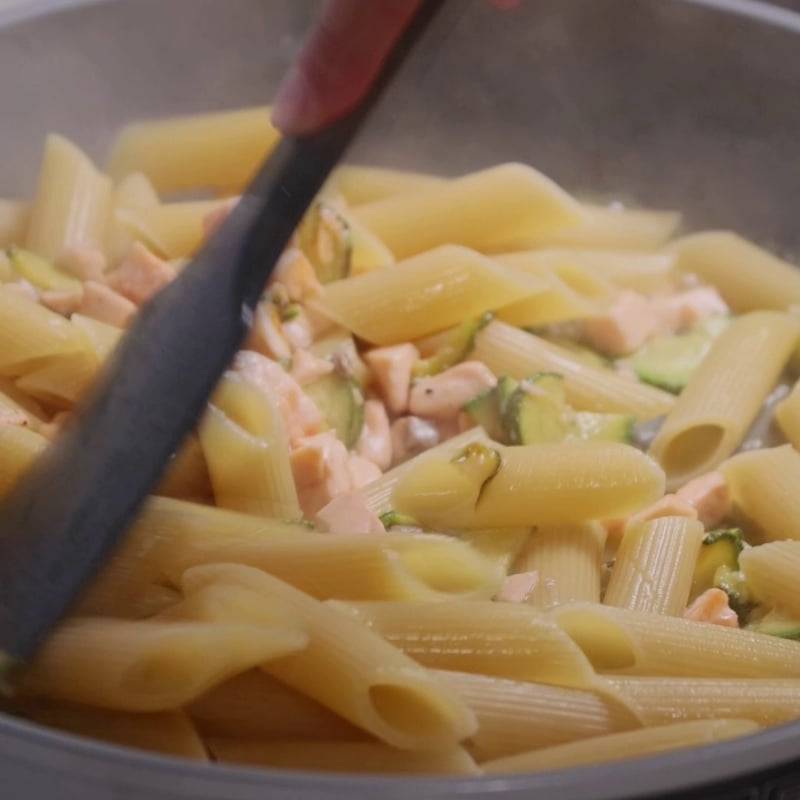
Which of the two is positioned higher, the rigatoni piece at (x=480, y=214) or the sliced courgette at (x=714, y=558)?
the rigatoni piece at (x=480, y=214)

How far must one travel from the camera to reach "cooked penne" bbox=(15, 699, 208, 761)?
1283 mm

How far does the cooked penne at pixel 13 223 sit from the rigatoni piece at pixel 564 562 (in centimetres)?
124

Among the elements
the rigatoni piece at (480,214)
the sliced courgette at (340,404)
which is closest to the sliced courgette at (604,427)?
the sliced courgette at (340,404)

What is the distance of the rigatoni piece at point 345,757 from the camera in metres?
1.28

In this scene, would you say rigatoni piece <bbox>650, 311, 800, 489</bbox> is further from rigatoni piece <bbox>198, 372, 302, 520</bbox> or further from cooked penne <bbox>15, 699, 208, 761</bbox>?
cooked penne <bbox>15, 699, 208, 761</bbox>

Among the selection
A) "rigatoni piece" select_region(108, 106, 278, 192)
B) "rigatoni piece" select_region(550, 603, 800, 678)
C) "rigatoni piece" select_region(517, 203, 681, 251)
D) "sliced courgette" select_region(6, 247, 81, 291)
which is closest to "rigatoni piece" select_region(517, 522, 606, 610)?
"rigatoni piece" select_region(550, 603, 800, 678)

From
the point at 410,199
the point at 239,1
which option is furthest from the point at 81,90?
the point at 410,199

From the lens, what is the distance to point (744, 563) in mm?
1763

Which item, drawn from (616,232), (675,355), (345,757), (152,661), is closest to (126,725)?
(152,661)

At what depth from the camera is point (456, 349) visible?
2.20 metres

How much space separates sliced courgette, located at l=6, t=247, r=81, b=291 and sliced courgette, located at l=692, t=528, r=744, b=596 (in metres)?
1.22

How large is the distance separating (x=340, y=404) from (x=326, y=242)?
14.0 inches

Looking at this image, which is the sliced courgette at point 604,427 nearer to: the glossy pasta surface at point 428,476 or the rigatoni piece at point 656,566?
the glossy pasta surface at point 428,476

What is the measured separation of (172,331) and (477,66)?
58.7 inches
